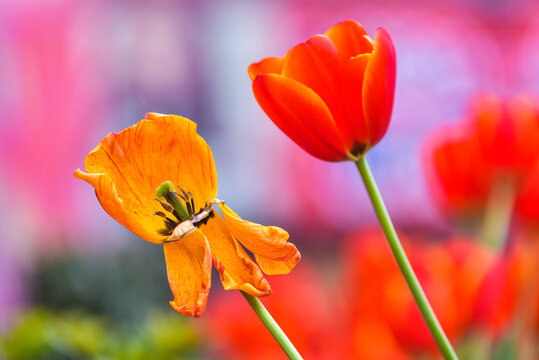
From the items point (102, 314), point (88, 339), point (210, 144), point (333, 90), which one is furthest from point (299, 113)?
point (210, 144)

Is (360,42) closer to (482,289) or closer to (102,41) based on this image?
(482,289)

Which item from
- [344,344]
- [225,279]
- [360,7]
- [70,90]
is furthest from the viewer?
[360,7]

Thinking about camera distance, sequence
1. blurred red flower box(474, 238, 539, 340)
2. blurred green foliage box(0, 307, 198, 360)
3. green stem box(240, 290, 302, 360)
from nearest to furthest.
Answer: green stem box(240, 290, 302, 360) → blurred red flower box(474, 238, 539, 340) → blurred green foliage box(0, 307, 198, 360)

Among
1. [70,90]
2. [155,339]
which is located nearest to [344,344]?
[155,339]

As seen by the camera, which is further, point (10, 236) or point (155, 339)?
point (10, 236)

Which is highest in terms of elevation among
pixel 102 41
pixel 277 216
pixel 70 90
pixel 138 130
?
pixel 138 130

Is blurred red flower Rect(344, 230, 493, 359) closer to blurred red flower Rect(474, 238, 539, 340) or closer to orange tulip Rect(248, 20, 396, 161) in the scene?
blurred red flower Rect(474, 238, 539, 340)

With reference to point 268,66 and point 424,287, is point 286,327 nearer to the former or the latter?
point 424,287

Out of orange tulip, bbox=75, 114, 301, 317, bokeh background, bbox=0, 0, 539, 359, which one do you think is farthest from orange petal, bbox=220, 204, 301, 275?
bokeh background, bbox=0, 0, 539, 359

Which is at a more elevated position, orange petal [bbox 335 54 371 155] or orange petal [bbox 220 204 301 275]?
orange petal [bbox 335 54 371 155]
